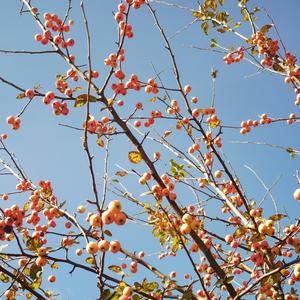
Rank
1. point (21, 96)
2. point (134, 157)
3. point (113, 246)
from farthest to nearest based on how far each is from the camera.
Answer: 1. point (21, 96)
2. point (134, 157)
3. point (113, 246)

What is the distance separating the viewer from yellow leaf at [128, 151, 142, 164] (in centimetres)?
403

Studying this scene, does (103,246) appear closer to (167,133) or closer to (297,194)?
(297,194)

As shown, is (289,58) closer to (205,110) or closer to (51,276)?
(205,110)

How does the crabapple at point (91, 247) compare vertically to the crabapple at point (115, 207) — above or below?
below

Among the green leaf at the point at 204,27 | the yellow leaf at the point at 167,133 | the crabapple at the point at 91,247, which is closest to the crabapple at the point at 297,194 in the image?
the crabapple at the point at 91,247

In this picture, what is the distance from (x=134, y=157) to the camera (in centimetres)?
405

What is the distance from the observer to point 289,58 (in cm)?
707

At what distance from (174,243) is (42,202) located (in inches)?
96.0

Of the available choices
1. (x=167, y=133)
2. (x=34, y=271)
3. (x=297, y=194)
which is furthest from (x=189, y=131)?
(x=34, y=271)

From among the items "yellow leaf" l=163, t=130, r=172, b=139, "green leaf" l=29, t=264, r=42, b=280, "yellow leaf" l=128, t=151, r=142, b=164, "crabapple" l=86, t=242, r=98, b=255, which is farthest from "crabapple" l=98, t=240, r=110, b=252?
"yellow leaf" l=163, t=130, r=172, b=139

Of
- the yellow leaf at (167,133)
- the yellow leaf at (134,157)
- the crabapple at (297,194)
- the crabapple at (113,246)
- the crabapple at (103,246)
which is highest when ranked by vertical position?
the yellow leaf at (167,133)

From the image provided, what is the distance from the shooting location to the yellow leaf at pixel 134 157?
4031 millimetres

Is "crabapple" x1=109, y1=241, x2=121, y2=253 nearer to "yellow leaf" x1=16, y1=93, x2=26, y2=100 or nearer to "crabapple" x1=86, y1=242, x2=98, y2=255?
"crabapple" x1=86, y1=242, x2=98, y2=255

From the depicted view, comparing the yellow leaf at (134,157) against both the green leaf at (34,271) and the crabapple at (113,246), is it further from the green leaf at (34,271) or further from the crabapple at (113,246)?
the green leaf at (34,271)
